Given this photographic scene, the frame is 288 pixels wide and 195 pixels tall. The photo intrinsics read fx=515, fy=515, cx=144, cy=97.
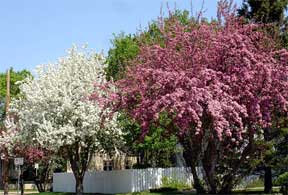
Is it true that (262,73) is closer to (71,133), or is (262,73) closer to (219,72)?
(219,72)

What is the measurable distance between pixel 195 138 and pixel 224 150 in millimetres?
1959

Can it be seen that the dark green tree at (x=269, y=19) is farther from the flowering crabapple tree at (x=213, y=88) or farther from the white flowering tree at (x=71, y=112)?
the white flowering tree at (x=71, y=112)

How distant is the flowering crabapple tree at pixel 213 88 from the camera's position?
20.1 meters

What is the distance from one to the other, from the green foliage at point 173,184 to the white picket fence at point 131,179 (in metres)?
0.32

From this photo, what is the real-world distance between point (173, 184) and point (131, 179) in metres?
2.58

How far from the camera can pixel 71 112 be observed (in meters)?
29.1

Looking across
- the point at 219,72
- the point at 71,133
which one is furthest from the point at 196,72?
the point at 71,133

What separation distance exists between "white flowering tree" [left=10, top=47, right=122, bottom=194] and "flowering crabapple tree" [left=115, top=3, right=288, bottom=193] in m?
5.55

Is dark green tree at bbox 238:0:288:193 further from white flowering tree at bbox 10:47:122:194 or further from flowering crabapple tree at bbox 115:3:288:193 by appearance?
white flowering tree at bbox 10:47:122:194

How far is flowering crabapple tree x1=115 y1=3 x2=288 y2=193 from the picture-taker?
20.1 m

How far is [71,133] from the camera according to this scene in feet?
93.5

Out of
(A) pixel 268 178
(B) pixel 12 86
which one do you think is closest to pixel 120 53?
(A) pixel 268 178

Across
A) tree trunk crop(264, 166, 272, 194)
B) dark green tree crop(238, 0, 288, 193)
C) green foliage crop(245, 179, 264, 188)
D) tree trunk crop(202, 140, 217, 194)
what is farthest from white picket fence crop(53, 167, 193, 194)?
tree trunk crop(202, 140, 217, 194)

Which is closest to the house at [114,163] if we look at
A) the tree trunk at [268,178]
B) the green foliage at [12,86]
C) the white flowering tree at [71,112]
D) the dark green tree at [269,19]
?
the white flowering tree at [71,112]
